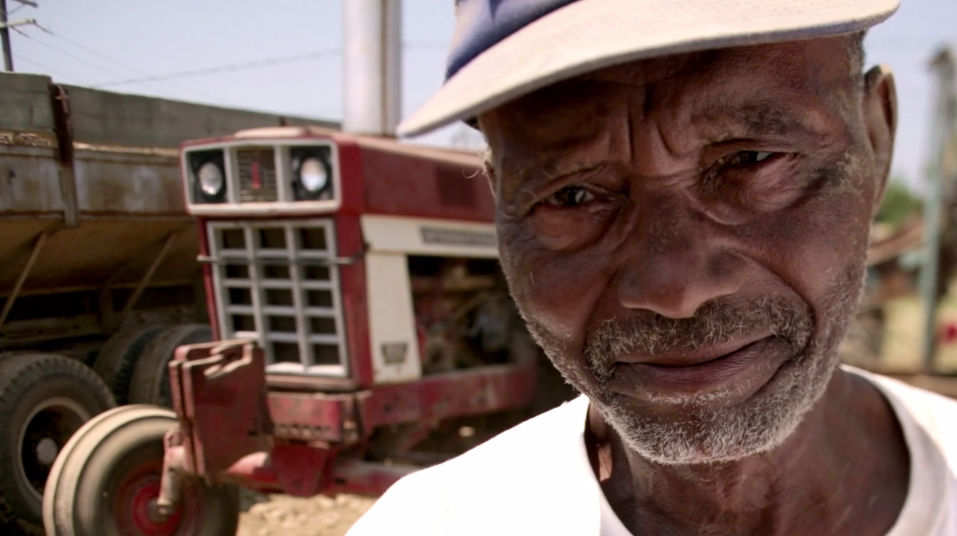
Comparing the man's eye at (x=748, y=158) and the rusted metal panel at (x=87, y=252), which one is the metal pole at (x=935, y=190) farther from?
the rusted metal panel at (x=87, y=252)

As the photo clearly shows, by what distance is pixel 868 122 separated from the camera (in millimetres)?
1388

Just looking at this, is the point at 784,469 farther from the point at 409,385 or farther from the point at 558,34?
the point at 409,385

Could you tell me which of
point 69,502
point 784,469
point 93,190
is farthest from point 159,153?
point 784,469

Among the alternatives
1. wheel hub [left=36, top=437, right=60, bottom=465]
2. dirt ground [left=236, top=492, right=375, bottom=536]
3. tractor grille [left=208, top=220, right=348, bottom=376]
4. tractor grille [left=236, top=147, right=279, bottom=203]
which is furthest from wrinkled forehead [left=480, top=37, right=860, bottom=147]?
tractor grille [left=208, top=220, right=348, bottom=376]

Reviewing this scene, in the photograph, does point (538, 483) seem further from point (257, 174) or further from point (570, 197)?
point (257, 174)

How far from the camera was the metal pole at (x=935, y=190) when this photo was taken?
764 cm

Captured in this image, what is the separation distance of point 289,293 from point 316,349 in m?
0.25

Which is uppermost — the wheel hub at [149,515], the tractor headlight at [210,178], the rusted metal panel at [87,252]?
the tractor headlight at [210,178]

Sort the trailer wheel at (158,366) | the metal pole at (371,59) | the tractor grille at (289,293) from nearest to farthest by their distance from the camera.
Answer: the trailer wheel at (158,366) → the metal pole at (371,59) → the tractor grille at (289,293)

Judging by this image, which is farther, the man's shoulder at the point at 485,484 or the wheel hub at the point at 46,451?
the man's shoulder at the point at 485,484

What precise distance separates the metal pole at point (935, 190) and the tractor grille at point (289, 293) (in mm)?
6832

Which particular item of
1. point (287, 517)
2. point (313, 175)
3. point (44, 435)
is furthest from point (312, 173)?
point (44, 435)

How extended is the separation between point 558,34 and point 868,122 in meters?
0.70

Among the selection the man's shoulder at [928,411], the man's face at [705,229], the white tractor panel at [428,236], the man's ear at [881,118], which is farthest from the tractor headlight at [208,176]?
the man's shoulder at [928,411]
